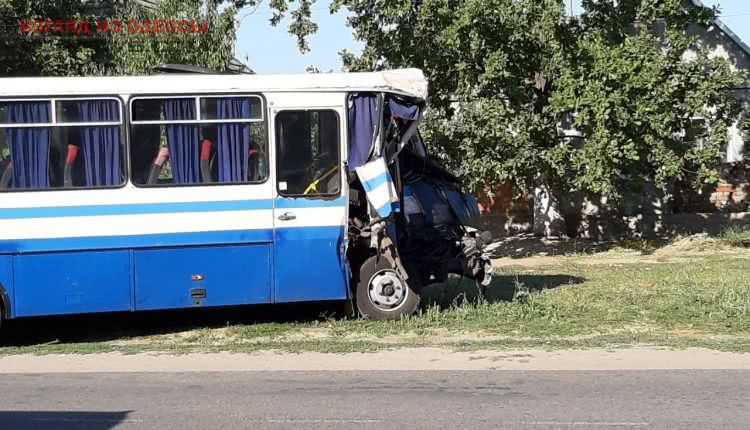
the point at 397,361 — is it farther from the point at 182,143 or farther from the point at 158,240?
the point at 182,143

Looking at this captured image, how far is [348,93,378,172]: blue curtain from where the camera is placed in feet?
33.4

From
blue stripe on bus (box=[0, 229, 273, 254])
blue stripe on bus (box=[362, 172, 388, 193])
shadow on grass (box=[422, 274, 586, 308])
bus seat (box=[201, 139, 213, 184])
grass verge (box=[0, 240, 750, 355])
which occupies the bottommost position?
grass verge (box=[0, 240, 750, 355])

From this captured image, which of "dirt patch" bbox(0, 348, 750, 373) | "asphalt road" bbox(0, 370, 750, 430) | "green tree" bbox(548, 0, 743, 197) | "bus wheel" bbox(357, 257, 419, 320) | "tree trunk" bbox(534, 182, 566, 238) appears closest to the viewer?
"asphalt road" bbox(0, 370, 750, 430)

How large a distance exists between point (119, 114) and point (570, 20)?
9920mm

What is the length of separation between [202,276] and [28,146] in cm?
234

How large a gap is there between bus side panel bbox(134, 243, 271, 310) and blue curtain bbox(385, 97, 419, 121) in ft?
6.84

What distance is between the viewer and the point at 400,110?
1030 cm

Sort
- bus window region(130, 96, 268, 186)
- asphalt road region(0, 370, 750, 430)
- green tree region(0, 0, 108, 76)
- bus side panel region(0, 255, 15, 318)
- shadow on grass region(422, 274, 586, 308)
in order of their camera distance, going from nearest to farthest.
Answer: asphalt road region(0, 370, 750, 430) < bus side panel region(0, 255, 15, 318) < bus window region(130, 96, 268, 186) < shadow on grass region(422, 274, 586, 308) < green tree region(0, 0, 108, 76)

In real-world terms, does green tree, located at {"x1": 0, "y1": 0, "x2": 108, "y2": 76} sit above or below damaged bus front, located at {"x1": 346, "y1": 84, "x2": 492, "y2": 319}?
above

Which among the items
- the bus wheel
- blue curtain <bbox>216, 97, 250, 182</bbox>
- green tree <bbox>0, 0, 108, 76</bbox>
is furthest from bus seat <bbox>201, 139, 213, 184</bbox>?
green tree <bbox>0, 0, 108, 76</bbox>

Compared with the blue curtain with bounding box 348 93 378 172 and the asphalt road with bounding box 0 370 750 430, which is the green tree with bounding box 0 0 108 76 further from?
the asphalt road with bounding box 0 370 750 430

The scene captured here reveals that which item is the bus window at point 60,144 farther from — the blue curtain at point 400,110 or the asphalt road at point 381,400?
the blue curtain at point 400,110

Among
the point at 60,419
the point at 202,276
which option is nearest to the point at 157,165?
the point at 202,276

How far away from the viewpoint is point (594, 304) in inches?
446
